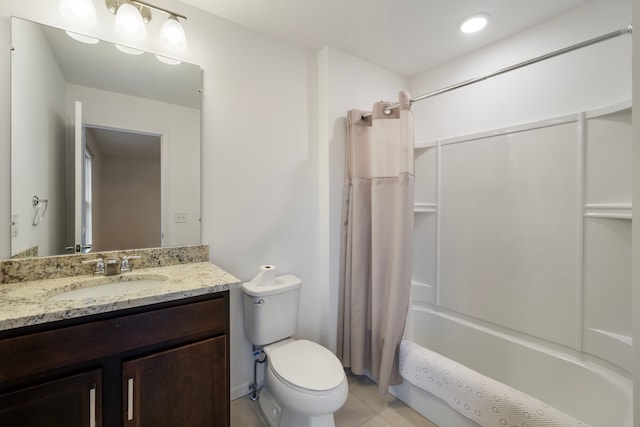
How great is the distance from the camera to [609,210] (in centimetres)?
144

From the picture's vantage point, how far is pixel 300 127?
6.38ft

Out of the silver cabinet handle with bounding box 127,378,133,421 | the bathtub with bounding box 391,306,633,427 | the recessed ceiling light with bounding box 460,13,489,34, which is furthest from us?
the recessed ceiling light with bounding box 460,13,489,34

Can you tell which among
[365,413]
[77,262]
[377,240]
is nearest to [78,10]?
[77,262]

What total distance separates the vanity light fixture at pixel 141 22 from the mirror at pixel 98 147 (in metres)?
0.10

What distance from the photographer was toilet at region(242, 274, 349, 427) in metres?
1.21

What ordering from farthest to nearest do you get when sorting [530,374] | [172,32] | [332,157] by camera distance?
[332,157]
[530,374]
[172,32]

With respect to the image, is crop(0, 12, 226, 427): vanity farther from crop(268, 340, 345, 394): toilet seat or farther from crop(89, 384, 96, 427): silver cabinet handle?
crop(268, 340, 345, 394): toilet seat

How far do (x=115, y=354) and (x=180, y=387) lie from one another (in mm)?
281

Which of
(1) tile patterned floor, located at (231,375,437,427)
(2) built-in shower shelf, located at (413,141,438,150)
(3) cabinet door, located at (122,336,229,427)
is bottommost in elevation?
(1) tile patterned floor, located at (231,375,437,427)

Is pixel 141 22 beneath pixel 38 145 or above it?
above

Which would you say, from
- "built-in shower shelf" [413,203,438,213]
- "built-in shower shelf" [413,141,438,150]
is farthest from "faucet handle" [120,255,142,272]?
"built-in shower shelf" [413,141,438,150]

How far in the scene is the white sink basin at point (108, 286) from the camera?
1120 millimetres

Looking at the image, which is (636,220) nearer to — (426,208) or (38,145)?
(426,208)

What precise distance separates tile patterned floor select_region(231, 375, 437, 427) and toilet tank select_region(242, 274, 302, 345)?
0.43 metres
